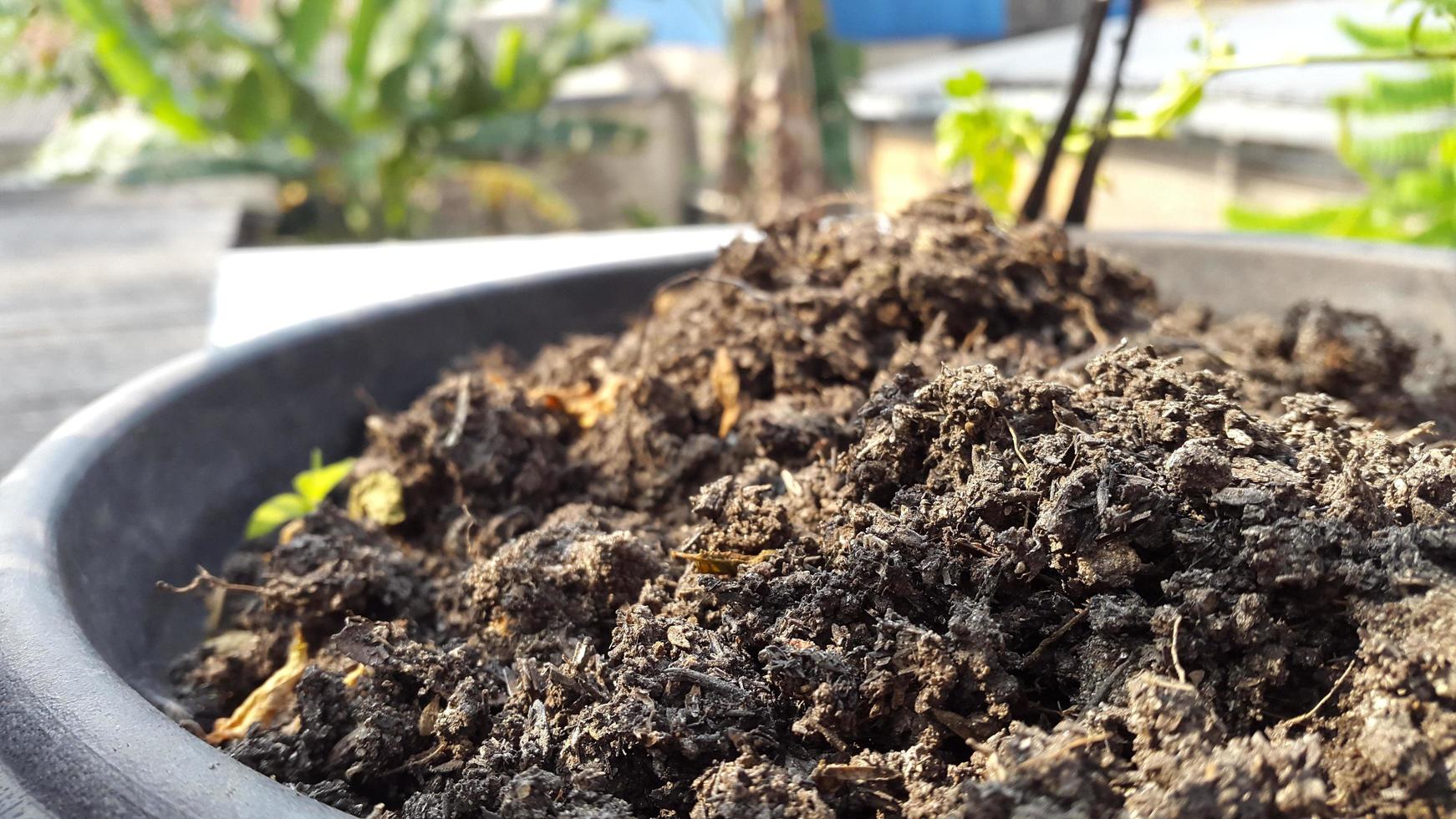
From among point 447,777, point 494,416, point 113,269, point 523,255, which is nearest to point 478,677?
point 447,777

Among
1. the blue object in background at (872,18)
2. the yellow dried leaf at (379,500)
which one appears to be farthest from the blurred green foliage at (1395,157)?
the yellow dried leaf at (379,500)

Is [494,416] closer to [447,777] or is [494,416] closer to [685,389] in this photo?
[685,389]

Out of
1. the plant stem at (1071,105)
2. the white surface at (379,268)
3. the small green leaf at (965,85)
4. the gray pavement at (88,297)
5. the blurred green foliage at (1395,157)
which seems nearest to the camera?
the plant stem at (1071,105)

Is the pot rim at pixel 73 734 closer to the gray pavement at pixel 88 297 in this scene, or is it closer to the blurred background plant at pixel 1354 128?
the blurred background plant at pixel 1354 128

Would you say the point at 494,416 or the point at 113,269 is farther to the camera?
the point at 113,269

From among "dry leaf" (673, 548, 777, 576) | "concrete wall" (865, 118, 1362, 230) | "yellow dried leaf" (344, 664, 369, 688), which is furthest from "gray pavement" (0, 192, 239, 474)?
"concrete wall" (865, 118, 1362, 230)
